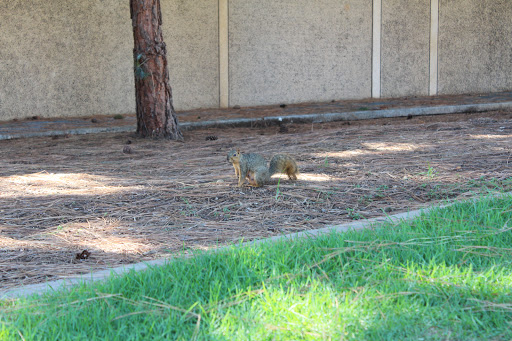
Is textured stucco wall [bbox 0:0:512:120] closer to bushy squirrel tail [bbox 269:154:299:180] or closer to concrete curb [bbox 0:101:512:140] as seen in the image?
concrete curb [bbox 0:101:512:140]

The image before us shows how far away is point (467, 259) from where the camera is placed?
10.6ft

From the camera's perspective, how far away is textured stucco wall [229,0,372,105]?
1415cm

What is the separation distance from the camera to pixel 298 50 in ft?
48.9

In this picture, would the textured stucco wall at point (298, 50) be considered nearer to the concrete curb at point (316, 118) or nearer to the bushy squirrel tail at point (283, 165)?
the concrete curb at point (316, 118)

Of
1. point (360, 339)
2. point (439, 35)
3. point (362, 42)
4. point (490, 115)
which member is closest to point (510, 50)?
point (439, 35)

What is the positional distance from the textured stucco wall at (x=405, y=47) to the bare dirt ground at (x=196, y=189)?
311 inches

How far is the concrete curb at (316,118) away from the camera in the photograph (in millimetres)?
9648

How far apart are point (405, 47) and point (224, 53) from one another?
17.3 feet

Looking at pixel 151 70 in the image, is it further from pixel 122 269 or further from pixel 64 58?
pixel 122 269

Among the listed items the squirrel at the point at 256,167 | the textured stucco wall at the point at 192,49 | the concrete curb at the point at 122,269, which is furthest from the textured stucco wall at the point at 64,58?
the concrete curb at the point at 122,269

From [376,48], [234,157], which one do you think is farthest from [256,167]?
[376,48]

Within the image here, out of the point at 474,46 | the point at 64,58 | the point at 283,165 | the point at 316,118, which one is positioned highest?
the point at 474,46

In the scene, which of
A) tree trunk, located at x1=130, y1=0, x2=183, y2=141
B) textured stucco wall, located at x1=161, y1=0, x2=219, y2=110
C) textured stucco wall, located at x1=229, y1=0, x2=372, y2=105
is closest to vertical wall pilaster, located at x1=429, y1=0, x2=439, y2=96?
textured stucco wall, located at x1=229, y1=0, x2=372, y2=105

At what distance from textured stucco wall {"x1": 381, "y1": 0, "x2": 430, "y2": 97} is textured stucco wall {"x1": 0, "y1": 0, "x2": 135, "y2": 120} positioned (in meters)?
6.81
